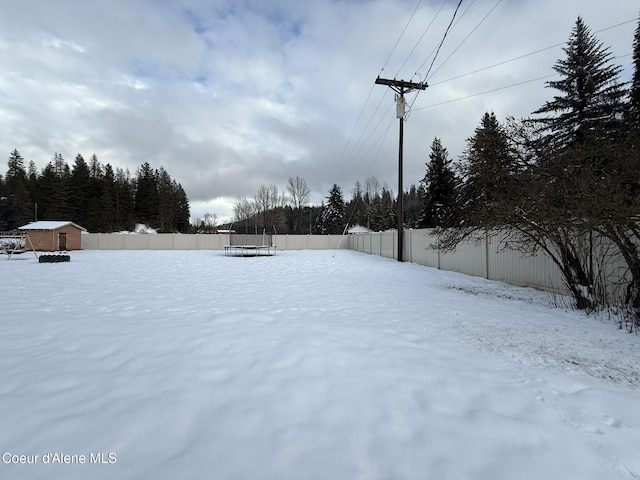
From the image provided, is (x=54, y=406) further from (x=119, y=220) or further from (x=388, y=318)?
(x=119, y=220)

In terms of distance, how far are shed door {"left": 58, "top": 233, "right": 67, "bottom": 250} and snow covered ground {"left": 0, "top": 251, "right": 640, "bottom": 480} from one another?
24.5m

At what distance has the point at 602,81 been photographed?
63.0 ft

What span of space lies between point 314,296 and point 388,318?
2.09 meters

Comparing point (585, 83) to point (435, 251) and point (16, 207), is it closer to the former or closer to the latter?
point (435, 251)

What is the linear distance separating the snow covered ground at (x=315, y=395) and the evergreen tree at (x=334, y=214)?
146ft

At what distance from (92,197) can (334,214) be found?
40.5 metres

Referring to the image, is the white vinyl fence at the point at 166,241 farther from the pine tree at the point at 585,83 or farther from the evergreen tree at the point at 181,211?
the evergreen tree at the point at 181,211

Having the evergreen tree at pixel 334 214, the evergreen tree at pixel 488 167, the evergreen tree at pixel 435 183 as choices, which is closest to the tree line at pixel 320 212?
the evergreen tree at pixel 334 214

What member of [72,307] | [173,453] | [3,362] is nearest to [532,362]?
[173,453]

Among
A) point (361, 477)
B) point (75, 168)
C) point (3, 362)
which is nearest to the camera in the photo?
point (361, 477)

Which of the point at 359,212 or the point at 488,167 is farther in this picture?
the point at 359,212

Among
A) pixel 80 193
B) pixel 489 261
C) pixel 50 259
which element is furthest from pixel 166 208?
pixel 489 261

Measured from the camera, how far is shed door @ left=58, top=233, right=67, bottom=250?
24156mm

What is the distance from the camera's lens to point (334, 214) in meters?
49.8
